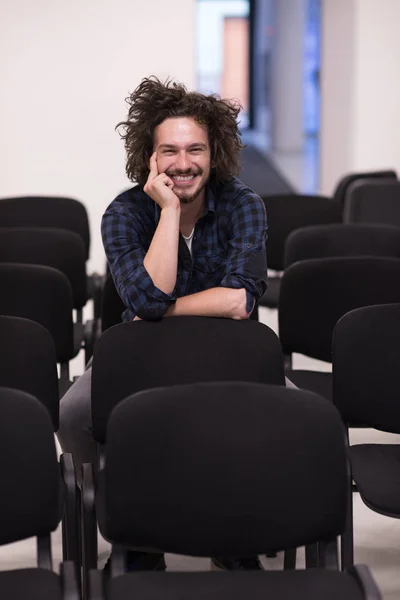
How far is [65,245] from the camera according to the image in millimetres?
4480

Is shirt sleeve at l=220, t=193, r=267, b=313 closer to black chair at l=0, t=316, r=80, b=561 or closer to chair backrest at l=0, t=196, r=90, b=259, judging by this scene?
black chair at l=0, t=316, r=80, b=561

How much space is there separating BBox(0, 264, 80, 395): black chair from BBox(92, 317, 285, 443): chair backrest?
0.89m

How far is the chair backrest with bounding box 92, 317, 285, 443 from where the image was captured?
280cm

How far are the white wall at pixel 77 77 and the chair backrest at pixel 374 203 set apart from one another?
2048 mm

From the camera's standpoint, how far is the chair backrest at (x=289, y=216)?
5.20m

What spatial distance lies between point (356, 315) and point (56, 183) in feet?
14.9

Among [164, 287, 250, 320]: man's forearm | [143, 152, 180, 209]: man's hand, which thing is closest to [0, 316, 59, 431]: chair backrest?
[164, 287, 250, 320]: man's forearm

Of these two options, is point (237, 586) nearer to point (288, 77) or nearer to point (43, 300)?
point (43, 300)

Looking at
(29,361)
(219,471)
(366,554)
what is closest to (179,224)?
(29,361)

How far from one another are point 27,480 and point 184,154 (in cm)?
118

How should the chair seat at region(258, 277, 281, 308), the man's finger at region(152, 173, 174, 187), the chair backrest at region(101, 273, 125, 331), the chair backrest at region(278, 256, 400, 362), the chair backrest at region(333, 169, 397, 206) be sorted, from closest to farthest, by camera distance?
the man's finger at region(152, 173, 174, 187)
the chair backrest at region(101, 273, 125, 331)
the chair backrest at region(278, 256, 400, 362)
the chair seat at region(258, 277, 281, 308)
the chair backrest at region(333, 169, 397, 206)

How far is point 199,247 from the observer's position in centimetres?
315

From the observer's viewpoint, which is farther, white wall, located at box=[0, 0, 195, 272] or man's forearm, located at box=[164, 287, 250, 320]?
white wall, located at box=[0, 0, 195, 272]

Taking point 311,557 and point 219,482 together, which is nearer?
point 219,482
